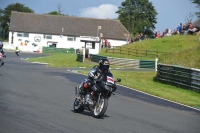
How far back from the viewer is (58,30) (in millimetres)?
102750

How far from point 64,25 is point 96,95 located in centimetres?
9220

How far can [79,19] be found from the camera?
106m

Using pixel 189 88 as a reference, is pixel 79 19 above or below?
above

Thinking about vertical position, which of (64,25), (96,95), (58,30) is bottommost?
(96,95)

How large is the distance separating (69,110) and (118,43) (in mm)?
89366

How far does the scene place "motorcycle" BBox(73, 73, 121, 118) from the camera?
12.1 metres

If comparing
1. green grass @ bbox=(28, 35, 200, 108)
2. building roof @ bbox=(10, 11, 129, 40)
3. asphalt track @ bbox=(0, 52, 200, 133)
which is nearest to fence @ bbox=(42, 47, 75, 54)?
building roof @ bbox=(10, 11, 129, 40)

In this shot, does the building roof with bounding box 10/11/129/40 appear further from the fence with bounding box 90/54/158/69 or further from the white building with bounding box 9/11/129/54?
the fence with bounding box 90/54/158/69

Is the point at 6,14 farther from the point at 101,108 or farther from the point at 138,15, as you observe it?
the point at 101,108

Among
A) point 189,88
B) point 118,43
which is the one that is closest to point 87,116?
point 189,88

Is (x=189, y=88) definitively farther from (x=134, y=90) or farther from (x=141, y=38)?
(x=141, y=38)

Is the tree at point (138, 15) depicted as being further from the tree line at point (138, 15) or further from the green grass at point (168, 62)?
the green grass at point (168, 62)

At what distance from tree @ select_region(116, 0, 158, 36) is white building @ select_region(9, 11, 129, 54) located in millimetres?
10470

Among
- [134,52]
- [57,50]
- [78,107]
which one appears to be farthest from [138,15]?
[78,107]
